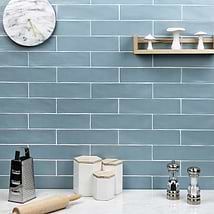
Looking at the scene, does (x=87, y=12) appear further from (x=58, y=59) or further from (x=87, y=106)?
(x=87, y=106)

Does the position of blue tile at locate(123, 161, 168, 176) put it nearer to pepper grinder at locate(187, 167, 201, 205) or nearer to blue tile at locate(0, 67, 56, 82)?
pepper grinder at locate(187, 167, 201, 205)

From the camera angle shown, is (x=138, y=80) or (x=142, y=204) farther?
(x=138, y=80)

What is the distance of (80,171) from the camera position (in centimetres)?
182

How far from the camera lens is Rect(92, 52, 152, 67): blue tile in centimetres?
189

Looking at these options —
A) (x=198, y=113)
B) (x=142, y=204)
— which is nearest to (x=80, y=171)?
(x=142, y=204)

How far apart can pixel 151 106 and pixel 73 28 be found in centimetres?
48

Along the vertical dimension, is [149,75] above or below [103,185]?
above

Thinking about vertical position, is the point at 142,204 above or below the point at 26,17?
below

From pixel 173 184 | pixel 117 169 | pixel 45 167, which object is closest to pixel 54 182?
pixel 45 167

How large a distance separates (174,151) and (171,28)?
53cm

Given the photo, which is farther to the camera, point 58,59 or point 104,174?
point 58,59

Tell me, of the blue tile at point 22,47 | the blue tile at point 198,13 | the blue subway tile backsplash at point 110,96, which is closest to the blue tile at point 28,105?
the blue subway tile backsplash at point 110,96

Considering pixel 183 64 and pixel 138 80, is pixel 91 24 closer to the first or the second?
pixel 138 80

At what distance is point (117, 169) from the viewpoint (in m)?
1.84
